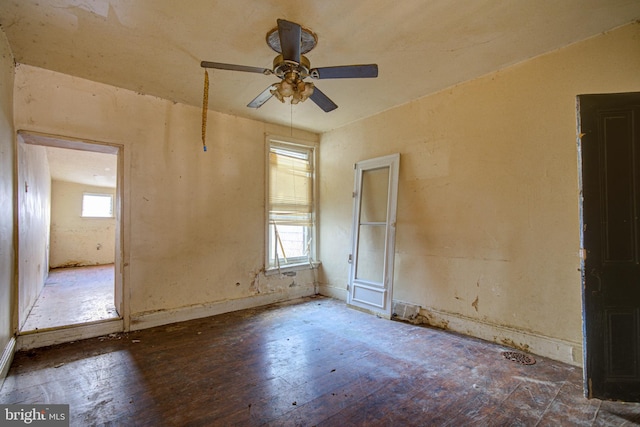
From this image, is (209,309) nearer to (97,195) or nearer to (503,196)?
(503,196)

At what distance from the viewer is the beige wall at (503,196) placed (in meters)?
2.43

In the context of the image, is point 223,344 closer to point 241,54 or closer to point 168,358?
point 168,358

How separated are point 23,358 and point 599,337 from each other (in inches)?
178

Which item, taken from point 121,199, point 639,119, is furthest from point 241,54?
point 639,119

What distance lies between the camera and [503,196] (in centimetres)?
285

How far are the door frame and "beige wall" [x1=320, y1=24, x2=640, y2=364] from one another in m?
3.20

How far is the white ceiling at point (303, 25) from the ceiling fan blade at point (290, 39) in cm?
26

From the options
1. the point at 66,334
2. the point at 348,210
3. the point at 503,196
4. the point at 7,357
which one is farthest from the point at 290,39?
the point at 66,334

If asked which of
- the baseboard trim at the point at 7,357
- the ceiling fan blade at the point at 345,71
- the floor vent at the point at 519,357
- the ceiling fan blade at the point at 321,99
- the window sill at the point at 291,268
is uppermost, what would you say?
the ceiling fan blade at the point at 345,71

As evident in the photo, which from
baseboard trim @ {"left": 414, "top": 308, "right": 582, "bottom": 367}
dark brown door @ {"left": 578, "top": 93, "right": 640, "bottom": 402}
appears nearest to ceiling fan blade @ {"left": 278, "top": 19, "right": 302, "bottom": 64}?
dark brown door @ {"left": 578, "top": 93, "right": 640, "bottom": 402}

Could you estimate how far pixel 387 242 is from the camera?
3.68m

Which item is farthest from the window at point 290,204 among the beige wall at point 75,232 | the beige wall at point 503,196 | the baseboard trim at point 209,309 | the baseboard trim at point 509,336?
the beige wall at point 75,232

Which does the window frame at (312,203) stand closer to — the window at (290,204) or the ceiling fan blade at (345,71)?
the window at (290,204)

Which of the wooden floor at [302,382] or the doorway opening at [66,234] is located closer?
the wooden floor at [302,382]
